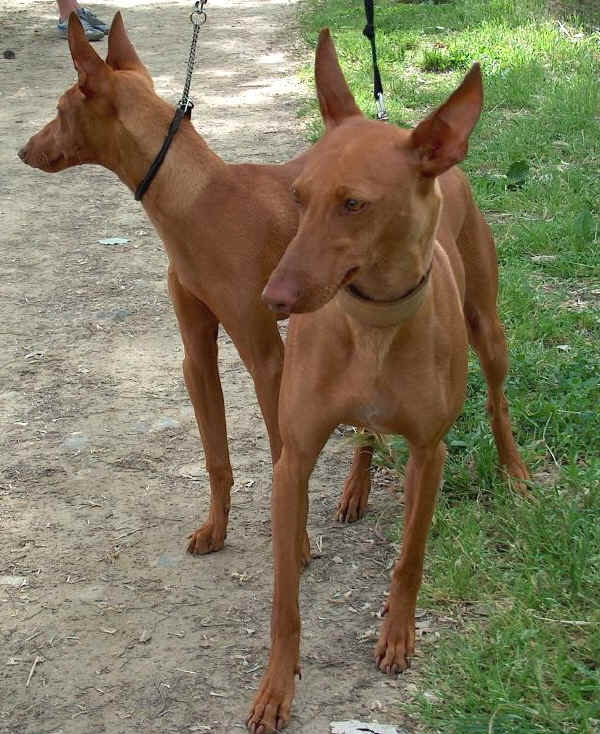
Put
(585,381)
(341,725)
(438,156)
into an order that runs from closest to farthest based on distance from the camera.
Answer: (438,156), (341,725), (585,381)

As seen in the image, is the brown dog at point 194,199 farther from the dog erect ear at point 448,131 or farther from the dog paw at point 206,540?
the dog erect ear at point 448,131

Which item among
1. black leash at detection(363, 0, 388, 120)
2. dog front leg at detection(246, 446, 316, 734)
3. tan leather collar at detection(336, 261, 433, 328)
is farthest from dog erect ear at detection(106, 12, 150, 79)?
dog front leg at detection(246, 446, 316, 734)

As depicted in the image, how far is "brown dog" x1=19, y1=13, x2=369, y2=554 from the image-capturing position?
3.33 m

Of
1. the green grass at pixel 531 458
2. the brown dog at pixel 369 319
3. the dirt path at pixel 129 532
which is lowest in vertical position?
the dirt path at pixel 129 532

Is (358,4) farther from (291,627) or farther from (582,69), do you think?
(291,627)

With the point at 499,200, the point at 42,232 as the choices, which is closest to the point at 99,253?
the point at 42,232

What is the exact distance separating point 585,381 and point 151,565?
6.32 ft

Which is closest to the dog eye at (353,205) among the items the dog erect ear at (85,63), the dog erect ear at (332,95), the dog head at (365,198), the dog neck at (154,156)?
the dog head at (365,198)

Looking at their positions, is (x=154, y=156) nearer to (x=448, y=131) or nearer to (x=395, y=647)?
(x=448, y=131)

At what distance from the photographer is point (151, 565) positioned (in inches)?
148

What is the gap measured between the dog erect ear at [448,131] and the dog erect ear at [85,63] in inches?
50.5

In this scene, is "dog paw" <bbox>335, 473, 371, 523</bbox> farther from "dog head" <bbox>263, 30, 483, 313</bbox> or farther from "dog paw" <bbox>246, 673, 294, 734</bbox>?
"dog head" <bbox>263, 30, 483, 313</bbox>

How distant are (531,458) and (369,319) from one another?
5.07 feet

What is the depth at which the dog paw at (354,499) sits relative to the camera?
3922 mm
